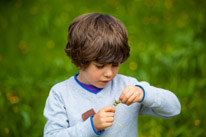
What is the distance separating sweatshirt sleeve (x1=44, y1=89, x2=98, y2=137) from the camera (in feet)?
4.15

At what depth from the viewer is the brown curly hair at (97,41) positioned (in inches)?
50.1

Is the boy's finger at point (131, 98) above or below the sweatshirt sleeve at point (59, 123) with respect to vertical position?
above

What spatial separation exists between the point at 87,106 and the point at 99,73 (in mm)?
205

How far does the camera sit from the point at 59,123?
135cm

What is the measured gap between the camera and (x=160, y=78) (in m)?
2.69

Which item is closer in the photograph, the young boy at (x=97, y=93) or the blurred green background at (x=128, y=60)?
the young boy at (x=97, y=93)

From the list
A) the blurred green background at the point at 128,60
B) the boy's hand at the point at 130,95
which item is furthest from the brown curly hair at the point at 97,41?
the blurred green background at the point at 128,60

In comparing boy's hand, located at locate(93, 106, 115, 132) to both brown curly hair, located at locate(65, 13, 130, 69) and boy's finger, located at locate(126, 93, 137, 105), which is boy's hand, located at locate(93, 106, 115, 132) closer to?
boy's finger, located at locate(126, 93, 137, 105)

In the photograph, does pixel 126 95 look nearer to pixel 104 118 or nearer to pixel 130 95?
pixel 130 95

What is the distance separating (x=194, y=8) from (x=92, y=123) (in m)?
3.32

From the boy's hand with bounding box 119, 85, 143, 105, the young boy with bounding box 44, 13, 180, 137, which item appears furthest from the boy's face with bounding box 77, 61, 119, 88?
the boy's hand with bounding box 119, 85, 143, 105

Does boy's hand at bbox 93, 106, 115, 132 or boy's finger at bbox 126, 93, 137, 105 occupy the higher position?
boy's finger at bbox 126, 93, 137, 105

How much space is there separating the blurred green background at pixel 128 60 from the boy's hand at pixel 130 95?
0.60 metres

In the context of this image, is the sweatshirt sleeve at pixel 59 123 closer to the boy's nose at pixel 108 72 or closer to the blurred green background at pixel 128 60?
the boy's nose at pixel 108 72
